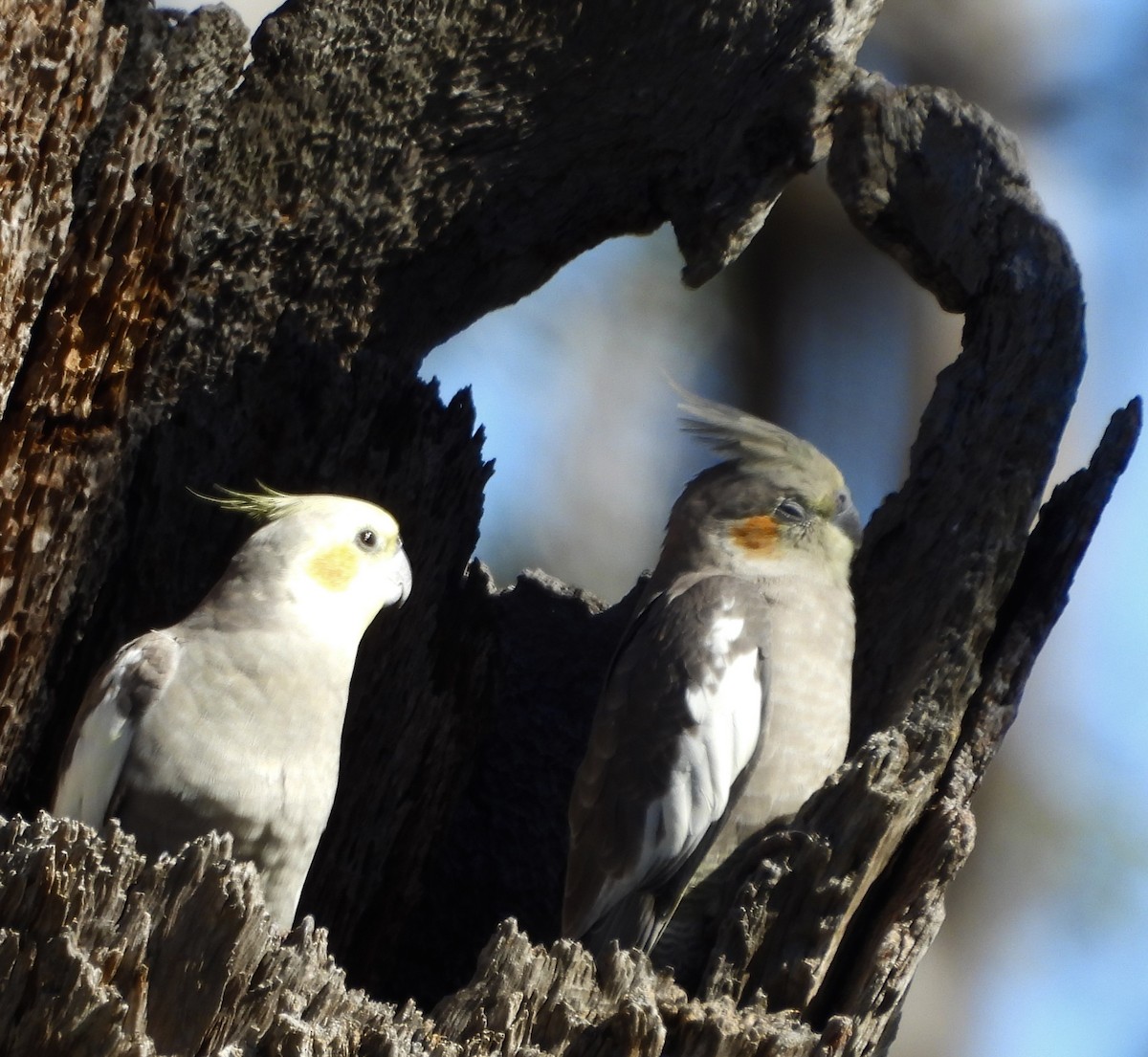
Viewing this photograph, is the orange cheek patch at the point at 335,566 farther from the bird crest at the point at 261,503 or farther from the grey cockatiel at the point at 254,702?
the bird crest at the point at 261,503

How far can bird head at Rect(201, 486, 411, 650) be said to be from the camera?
3.39m

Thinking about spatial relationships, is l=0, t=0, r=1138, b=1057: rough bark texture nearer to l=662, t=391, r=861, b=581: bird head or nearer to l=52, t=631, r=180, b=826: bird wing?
l=662, t=391, r=861, b=581: bird head

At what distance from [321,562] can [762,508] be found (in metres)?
1.16

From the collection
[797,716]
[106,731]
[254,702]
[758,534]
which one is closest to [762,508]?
[758,534]

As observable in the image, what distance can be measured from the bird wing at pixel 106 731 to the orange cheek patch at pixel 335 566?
41 cm

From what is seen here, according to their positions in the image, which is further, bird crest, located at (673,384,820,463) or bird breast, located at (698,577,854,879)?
bird crest, located at (673,384,820,463)

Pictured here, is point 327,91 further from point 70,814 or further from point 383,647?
point 70,814

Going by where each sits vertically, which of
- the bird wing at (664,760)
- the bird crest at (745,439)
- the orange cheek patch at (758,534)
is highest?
the bird crest at (745,439)

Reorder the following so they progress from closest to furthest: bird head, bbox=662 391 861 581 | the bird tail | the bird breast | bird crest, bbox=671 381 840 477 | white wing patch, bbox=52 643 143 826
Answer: white wing patch, bbox=52 643 143 826, the bird tail, the bird breast, bird head, bbox=662 391 861 581, bird crest, bbox=671 381 840 477

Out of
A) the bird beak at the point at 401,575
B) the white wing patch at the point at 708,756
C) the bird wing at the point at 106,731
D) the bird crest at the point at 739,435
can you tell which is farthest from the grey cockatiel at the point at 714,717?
the bird wing at the point at 106,731

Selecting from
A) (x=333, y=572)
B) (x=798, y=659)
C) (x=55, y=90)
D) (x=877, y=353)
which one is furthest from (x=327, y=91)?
(x=877, y=353)

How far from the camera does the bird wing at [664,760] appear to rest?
3.33 metres

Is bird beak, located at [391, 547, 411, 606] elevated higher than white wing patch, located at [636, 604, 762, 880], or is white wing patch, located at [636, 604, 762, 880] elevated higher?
bird beak, located at [391, 547, 411, 606]

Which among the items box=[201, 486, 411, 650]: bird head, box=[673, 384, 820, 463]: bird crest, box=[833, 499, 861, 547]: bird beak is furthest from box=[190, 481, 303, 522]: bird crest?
box=[833, 499, 861, 547]: bird beak
